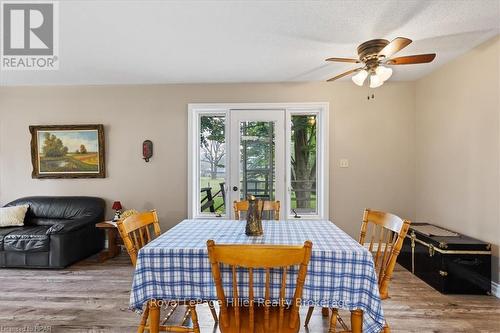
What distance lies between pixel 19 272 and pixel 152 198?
5.62ft

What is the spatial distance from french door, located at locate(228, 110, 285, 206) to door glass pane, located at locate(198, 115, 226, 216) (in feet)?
0.56

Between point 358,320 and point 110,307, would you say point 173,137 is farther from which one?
point 358,320

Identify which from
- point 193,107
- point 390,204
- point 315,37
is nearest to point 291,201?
A: point 390,204

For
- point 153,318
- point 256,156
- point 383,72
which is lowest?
point 153,318

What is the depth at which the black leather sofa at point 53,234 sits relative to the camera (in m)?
3.16

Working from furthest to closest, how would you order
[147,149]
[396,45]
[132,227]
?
[147,149]
[396,45]
[132,227]

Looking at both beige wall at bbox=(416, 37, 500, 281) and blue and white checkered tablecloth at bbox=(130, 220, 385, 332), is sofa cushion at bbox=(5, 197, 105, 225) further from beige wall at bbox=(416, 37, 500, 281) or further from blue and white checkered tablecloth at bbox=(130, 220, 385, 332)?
beige wall at bbox=(416, 37, 500, 281)

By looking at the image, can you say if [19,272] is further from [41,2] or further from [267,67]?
[267,67]

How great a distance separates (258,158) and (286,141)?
491mm

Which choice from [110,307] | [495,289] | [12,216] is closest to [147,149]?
[12,216]

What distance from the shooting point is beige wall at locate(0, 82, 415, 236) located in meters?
3.84

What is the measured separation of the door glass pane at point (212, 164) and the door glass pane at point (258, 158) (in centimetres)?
32

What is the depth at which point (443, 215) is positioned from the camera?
3.25 metres

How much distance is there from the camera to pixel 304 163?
13.2ft
